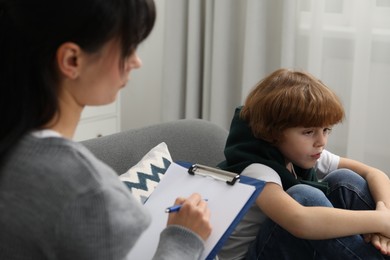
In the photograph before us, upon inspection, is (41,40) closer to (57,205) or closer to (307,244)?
(57,205)

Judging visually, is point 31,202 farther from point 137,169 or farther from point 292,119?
point 292,119

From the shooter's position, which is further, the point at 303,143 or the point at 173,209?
the point at 303,143

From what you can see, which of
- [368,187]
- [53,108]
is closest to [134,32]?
[53,108]

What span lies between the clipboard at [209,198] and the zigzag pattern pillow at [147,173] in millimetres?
160

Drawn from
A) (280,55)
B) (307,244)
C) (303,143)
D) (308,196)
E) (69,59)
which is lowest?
(307,244)

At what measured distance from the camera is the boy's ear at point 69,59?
854 mm

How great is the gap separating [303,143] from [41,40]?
0.85 meters

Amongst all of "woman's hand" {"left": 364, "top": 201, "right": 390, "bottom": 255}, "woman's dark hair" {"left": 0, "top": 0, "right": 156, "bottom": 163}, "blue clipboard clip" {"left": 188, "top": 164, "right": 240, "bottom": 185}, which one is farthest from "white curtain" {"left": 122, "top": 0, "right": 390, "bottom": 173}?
"woman's dark hair" {"left": 0, "top": 0, "right": 156, "bottom": 163}

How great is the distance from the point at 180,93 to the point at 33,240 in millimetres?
2045

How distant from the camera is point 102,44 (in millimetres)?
869

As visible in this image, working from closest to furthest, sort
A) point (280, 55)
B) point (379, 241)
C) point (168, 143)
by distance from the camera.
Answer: point (379, 241)
point (168, 143)
point (280, 55)

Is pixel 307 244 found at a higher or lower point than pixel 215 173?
lower

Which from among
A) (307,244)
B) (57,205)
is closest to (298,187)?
(307,244)

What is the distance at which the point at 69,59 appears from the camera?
0.86 m
